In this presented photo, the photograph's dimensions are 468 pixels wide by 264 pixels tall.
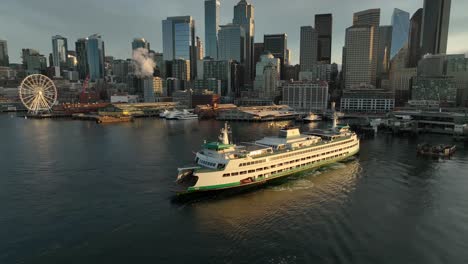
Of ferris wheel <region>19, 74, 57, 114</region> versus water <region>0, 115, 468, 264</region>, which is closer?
water <region>0, 115, 468, 264</region>

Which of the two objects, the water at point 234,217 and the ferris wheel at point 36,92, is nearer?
the water at point 234,217

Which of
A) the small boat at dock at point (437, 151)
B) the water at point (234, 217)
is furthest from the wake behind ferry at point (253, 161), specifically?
the small boat at dock at point (437, 151)

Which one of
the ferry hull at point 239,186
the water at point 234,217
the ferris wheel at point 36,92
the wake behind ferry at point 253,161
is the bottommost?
the water at point 234,217

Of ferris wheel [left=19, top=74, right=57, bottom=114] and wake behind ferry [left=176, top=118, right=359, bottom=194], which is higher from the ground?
ferris wheel [left=19, top=74, right=57, bottom=114]

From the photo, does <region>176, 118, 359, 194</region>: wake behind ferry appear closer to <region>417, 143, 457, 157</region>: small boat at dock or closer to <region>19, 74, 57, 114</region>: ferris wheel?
<region>417, 143, 457, 157</region>: small boat at dock

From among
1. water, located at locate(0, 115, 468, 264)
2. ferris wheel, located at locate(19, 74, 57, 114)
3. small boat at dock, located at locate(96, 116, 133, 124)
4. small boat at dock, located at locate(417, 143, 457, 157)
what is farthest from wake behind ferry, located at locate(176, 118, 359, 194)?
ferris wheel, located at locate(19, 74, 57, 114)

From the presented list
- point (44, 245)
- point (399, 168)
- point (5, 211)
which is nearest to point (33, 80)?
point (5, 211)

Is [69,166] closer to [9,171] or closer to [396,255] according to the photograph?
[9,171]

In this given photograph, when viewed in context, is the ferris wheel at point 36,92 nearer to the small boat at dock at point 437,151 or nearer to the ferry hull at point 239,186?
the ferry hull at point 239,186
